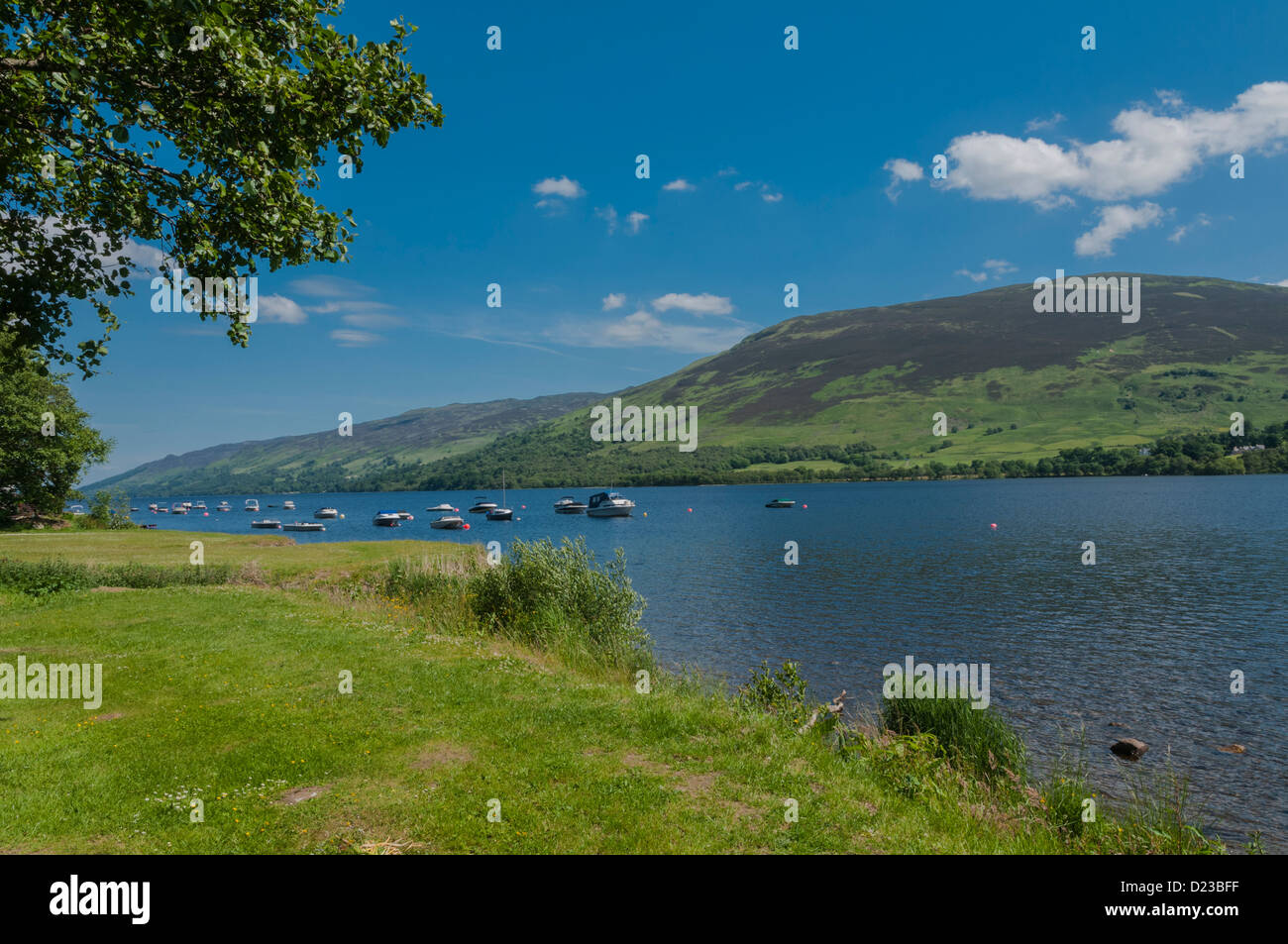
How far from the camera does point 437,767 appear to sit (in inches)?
436

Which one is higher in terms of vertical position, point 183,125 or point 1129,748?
point 183,125

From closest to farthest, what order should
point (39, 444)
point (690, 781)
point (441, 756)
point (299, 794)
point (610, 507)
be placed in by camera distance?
point (299, 794)
point (690, 781)
point (441, 756)
point (39, 444)
point (610, 507)

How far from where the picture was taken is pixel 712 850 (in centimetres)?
830

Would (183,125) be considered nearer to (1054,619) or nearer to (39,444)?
(1054,619)

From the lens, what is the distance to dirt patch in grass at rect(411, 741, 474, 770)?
1121 cm

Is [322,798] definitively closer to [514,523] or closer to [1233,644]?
[1233,644]

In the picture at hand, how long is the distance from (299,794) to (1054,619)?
40.2 meters

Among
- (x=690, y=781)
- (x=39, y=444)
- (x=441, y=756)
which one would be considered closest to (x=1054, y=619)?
(x=690, y=781)

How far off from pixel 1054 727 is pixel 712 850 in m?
18.7

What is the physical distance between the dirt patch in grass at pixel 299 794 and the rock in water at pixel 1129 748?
69.2ft

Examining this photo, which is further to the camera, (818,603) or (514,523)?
(514,523)

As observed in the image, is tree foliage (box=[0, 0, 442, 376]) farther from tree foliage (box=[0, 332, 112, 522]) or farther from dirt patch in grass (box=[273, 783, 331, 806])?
tree foliage (box=[0, 332, 112, 522])

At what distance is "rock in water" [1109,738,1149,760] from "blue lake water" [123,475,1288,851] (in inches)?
12.2
